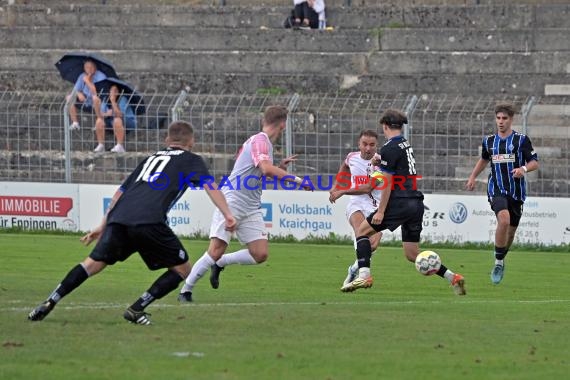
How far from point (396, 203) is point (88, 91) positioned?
13.7 metres

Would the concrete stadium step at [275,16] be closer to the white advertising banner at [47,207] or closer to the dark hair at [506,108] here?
the white advertising banner at [47,207]

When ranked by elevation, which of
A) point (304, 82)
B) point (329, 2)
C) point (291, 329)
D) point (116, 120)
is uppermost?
point (329, 2)

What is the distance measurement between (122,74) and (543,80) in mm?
9516

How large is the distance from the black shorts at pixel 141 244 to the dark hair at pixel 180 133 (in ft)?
2.66

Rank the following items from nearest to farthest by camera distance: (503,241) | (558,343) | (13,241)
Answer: (558,343), (503,241), (13,241)

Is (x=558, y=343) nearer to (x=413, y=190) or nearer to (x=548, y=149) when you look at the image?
(x=413, y=190)

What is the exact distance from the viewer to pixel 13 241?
2291 cm

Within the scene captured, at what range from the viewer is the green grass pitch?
30.7ft

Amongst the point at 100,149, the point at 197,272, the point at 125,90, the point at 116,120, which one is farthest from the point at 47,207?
the point at 197,272

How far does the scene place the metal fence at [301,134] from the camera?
989 inches

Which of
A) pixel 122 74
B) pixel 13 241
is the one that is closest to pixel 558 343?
pixel 13 241

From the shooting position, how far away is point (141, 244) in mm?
11359

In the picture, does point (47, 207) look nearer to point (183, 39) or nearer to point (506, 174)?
point (183, 39)

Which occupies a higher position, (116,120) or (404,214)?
(116,120)
